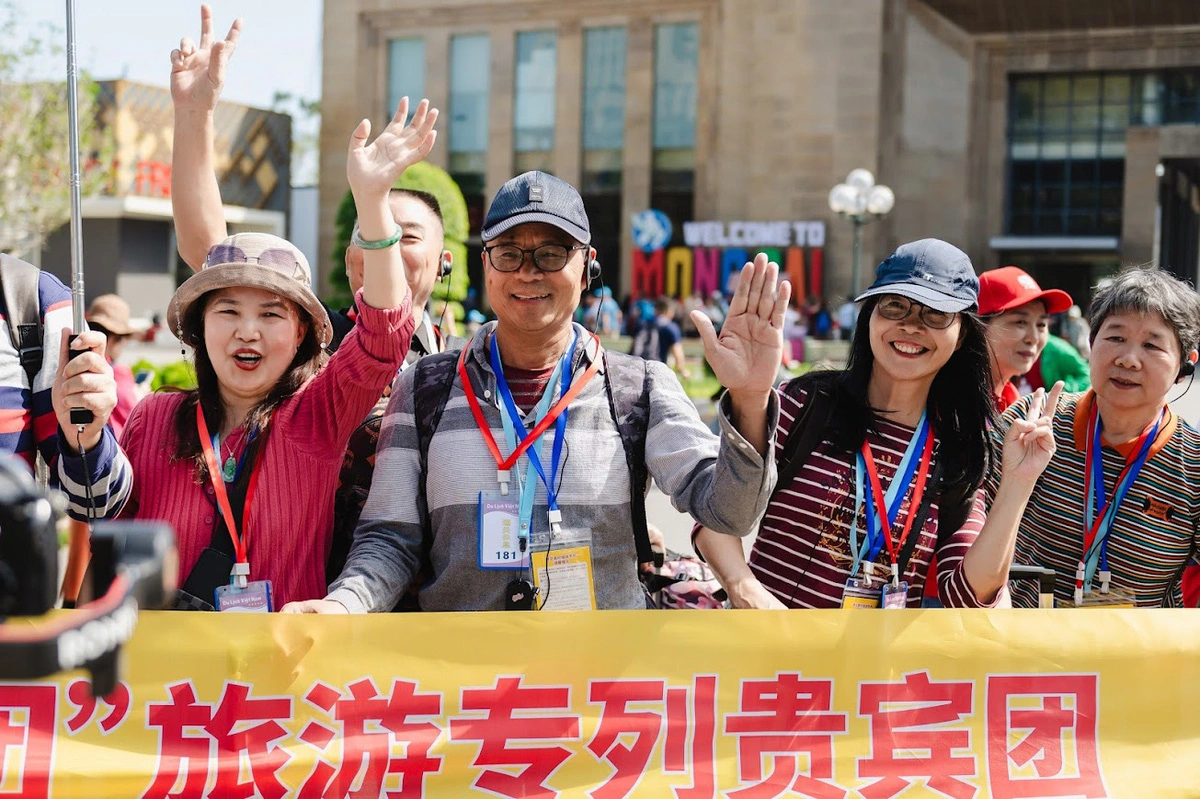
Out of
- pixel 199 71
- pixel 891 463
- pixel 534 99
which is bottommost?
pixel 891 463

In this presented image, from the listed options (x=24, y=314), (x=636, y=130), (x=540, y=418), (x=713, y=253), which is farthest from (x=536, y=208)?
(x=636, y=130)

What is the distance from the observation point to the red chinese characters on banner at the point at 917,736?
9.44 ft

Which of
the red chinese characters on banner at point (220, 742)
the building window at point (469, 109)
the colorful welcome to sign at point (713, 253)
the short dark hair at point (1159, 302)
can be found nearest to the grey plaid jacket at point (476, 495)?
the red chinese characters on banner at point (220, 742)

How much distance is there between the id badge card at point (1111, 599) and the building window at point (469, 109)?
35.4 m

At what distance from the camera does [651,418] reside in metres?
3.03

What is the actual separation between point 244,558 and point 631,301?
32.2 meters

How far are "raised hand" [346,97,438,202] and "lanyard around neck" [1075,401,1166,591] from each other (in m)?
2.13

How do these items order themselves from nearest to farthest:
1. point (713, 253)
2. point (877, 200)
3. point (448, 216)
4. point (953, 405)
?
point (953, 405), point (448, 216), point (877, 200), point (713, 253)

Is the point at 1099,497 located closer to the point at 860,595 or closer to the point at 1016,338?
the point at 860,595

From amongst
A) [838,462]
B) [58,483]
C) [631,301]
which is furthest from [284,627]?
[631,301]

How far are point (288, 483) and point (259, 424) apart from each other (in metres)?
0.17

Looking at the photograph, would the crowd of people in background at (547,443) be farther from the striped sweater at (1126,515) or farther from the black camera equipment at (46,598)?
the black camera equipment at (46,598)

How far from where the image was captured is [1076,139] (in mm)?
37094

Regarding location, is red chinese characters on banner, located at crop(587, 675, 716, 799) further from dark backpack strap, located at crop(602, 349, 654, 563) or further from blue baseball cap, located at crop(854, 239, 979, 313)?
blue baseball cap, located at crop(854, 239, 979, 313)
